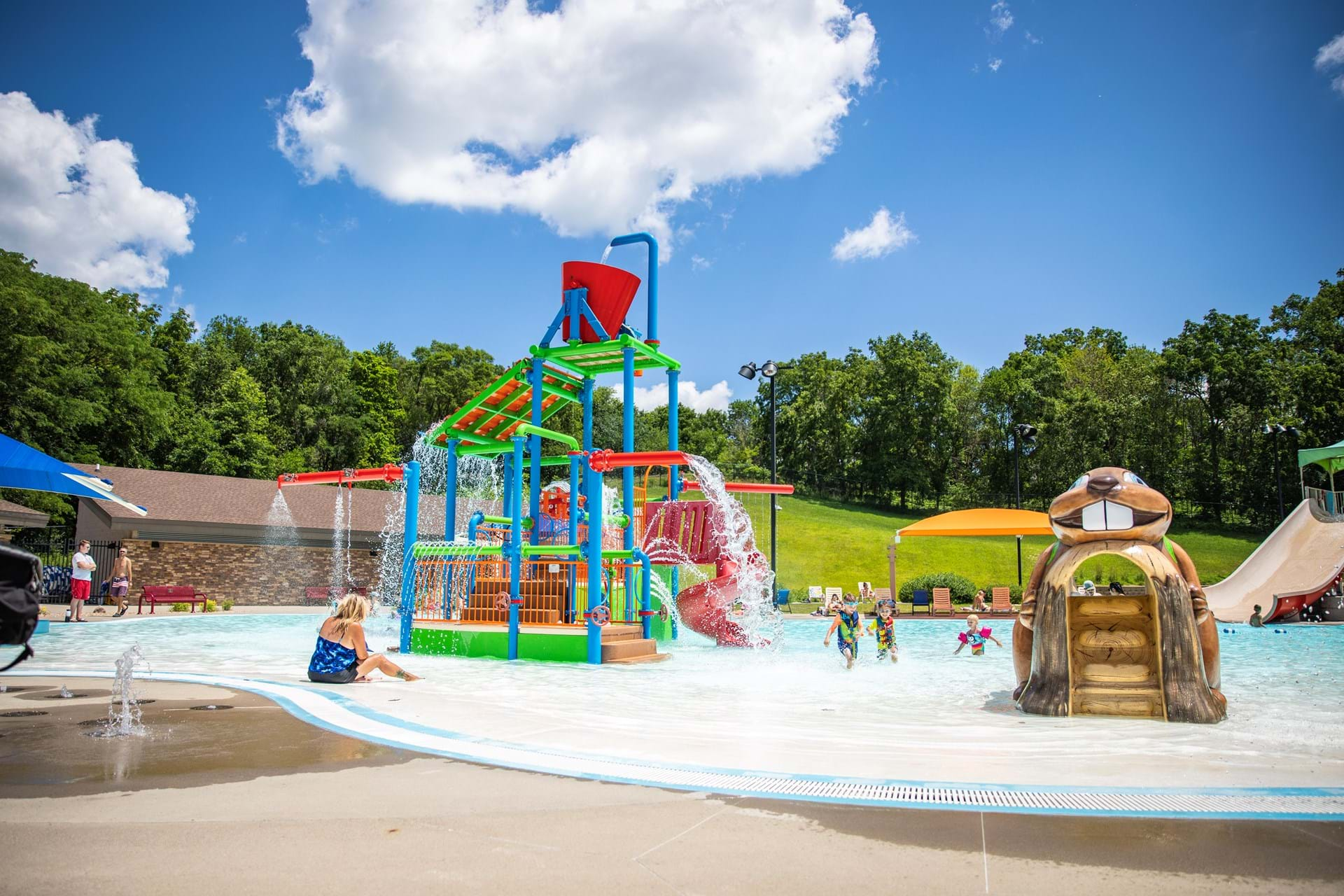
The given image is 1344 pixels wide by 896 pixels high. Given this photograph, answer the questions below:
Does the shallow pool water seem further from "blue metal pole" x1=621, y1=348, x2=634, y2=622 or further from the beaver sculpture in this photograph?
"blue metal pole" x1=621, y1=348, x2=634, y2=622

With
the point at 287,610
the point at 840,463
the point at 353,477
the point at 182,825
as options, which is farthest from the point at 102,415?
the point at 840,463

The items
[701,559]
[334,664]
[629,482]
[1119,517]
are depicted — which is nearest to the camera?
[1119,517]

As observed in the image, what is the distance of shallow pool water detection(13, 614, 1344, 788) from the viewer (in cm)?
569

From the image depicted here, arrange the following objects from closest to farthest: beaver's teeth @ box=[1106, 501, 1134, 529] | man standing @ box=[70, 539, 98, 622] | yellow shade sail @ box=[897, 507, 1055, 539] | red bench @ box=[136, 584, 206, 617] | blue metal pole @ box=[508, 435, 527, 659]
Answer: beaver's teeth @ box=[1106, 501, 1134, 529] → blue metal pole @ box=[508, 435, 527, 659] → man standing @ box=[70, 539, 98, 622] → yellow shade sail @ box=[897, 507, 1055, 539] → red bench @ box=[136, 584, 206, 617]

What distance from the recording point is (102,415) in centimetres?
3822

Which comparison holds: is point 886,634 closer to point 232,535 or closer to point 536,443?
point 536,443

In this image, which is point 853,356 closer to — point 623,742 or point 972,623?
point 972,623

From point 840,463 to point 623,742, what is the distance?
6264 cm

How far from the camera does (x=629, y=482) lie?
15.4 metres

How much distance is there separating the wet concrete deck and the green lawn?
104 ft

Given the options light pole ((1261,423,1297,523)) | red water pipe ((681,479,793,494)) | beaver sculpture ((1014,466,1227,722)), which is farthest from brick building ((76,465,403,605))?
light pole ((1261,423,1297,523))

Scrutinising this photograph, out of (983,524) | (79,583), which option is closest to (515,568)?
(79,583)

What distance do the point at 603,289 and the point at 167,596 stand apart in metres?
17.6

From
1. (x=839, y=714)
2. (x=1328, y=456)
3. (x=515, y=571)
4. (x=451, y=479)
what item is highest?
(x=1328, y=456)
